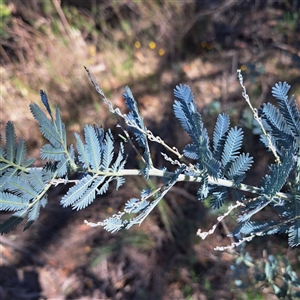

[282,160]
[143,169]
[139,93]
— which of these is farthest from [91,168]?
[139,93]

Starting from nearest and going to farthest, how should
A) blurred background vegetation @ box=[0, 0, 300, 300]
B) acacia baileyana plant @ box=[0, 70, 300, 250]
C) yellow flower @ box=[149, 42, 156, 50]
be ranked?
acacia baileyana plant @ box=[0, 70, 300, 250] → blurred background vegetation @ box=[0, 0, 300, 300] → yellow flower @ box=[149, 42, 156, 50]

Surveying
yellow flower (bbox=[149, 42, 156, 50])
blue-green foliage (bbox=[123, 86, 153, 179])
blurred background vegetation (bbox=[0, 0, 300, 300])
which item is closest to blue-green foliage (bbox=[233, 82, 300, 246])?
blue-green foliage (bbox=[123, 86, 153, 179])

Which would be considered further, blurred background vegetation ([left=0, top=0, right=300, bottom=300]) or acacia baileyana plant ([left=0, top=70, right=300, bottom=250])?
blurred background vegetation ([left=0, top=0, right=300, bottom=300])

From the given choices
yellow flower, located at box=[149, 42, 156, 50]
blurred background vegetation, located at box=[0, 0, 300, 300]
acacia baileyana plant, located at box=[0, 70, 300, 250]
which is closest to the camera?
acacia baileyana plant, located at box=[0, 70, 300, 250]

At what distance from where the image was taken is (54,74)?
327 cm

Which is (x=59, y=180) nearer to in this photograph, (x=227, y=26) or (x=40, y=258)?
(x=40, y=258)

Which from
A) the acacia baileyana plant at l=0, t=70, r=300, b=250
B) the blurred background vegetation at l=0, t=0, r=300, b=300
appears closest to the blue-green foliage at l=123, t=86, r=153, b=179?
the acacia baileyana plant at l=0, t=70, r=300, b=250

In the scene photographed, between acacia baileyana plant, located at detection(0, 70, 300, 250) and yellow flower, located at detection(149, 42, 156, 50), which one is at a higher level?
acacia baileyana plant, located at detection(0, 70, 300, 250)

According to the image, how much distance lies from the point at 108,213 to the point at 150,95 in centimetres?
115

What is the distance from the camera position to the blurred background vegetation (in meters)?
2.46

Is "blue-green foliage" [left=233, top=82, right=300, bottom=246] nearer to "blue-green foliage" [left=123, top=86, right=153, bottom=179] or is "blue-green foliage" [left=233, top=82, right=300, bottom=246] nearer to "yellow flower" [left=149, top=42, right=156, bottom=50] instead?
"blue-green foliage" [left=123, top=86, right=153, bottom=179]

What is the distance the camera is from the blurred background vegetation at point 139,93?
2463 mm

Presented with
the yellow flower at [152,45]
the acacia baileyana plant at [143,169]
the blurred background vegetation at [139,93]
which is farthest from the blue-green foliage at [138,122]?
the yellow flower at [152,45]

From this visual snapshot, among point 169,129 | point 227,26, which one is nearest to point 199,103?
point 169,129
